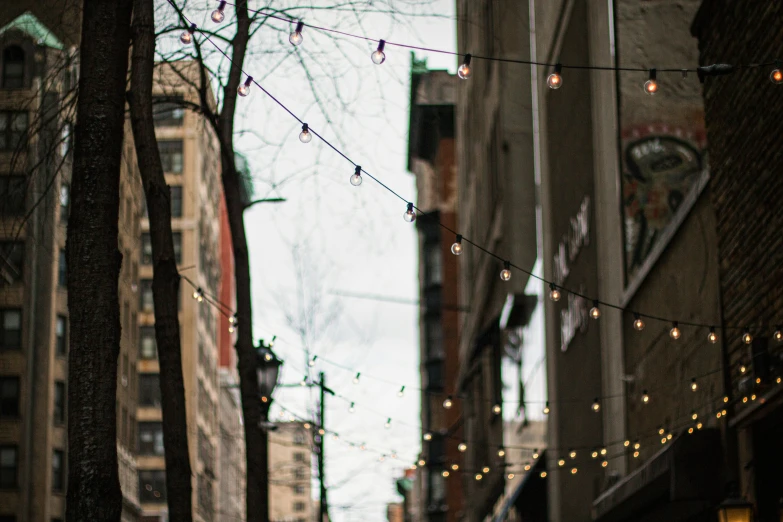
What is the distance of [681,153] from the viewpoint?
19.4m

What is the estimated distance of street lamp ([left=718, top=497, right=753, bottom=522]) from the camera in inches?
474

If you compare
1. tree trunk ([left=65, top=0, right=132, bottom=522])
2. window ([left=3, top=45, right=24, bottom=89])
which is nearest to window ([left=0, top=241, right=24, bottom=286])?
tree trunk ([left=65, top=0, right=132, bottom=522])

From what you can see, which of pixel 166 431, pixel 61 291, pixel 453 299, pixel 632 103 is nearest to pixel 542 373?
pixel 632 103

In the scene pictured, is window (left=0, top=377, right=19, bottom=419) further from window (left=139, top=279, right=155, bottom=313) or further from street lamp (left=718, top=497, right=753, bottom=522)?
street lamp (left=718, top=497, right=753, bottom=522)

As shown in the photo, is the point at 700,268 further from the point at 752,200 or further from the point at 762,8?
the point at 762,8

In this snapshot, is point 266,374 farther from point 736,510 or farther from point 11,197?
point 736,510

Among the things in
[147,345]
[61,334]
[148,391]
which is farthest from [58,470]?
[148,391]

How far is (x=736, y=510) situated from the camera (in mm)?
12094

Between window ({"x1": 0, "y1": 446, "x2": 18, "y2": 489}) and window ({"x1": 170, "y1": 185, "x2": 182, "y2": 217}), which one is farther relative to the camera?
window ({"x1": 170, "y1": 185, "x2": 182, "y2": 217})

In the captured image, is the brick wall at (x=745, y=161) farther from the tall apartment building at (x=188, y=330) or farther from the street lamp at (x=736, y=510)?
the tall apartment building at (x=188, y=330)

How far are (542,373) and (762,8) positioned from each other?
18.0 metres

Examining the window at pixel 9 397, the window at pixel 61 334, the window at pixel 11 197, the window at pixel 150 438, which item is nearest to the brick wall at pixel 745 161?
the window at pixel 11 197

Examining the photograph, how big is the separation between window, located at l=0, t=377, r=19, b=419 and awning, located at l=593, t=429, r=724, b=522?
4179 cm

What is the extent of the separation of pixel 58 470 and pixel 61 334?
20.0 feet
